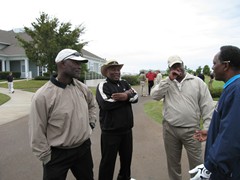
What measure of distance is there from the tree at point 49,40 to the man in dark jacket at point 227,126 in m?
22.2

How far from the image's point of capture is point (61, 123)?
9.35 feet

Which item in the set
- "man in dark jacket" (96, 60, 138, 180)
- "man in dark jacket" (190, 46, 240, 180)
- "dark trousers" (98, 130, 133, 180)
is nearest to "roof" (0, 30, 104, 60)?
"man in dark jacket" (96, 60, 138, 180)

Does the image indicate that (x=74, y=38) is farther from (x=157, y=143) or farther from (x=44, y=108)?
(x=44, y=108)

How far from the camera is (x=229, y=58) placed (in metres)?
2.15

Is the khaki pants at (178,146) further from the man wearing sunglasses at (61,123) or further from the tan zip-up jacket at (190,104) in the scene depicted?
the man wearing sunglasses at (61,123)

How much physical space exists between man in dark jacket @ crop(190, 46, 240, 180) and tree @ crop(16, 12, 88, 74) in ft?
72.8

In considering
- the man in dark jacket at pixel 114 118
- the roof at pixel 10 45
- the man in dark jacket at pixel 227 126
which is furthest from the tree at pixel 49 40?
the man in dark jacket at pixel 227 126

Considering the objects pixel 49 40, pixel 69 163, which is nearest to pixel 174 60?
pixel 69 163

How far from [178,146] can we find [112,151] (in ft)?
3.14

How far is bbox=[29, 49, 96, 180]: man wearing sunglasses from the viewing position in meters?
2.79

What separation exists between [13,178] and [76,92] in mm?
2424

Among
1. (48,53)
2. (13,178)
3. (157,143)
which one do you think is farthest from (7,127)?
(48,53)

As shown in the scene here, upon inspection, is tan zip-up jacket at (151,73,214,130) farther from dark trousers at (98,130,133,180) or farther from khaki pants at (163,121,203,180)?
dark trousers at (98,130,133,180)

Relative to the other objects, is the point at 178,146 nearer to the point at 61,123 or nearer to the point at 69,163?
the point at 69,163
